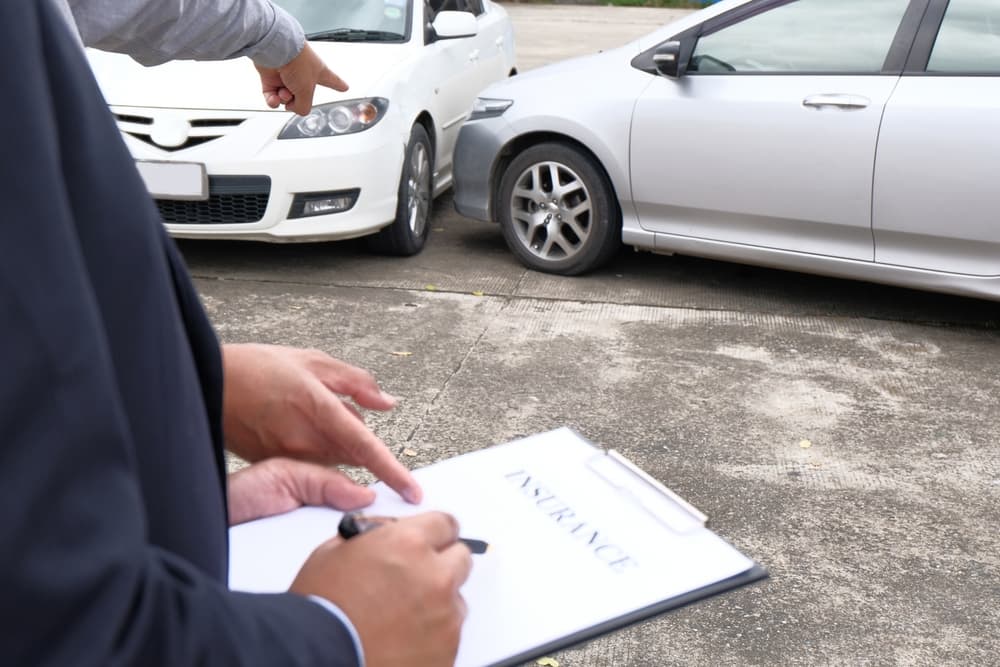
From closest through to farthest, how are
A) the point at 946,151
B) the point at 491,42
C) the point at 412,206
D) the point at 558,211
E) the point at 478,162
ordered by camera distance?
the point at 946,151, the point at 558,211, the point at 478,162, the point at 412,206, the point at 491,42

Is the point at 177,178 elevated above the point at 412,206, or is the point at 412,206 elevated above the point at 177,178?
the point at 177,178

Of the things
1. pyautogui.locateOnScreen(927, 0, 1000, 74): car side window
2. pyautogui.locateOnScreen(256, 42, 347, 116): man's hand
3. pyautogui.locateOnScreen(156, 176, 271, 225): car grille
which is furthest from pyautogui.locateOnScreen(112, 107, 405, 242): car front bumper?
pyautogui.locateOnScreen(256, 42, 347, 116): man's hand

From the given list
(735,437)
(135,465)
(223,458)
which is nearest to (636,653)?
(735,437)

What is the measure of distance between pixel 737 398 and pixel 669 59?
1.83 meters

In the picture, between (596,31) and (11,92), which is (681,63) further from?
(596,31)

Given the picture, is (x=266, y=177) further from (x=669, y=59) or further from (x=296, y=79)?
(x=296, y=79)

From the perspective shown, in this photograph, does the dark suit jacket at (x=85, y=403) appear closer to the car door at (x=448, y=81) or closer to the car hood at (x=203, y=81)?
the car hood at (x=203, y=81)

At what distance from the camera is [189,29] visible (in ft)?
5.66

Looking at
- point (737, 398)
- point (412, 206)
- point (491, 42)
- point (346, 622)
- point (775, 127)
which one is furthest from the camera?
point (491, 42)

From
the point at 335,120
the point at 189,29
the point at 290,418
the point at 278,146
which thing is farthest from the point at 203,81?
the point at 290,418

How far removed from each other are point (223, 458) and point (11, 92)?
0.36 metres

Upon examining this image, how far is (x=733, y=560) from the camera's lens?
1114 millimetres

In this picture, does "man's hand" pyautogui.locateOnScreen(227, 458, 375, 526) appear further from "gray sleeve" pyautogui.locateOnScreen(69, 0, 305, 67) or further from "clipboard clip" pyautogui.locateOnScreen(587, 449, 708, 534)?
"gray sleeve" pyautogui.locateOnScreen(69, 0, 305, 67)

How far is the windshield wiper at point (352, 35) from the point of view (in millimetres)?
6180
